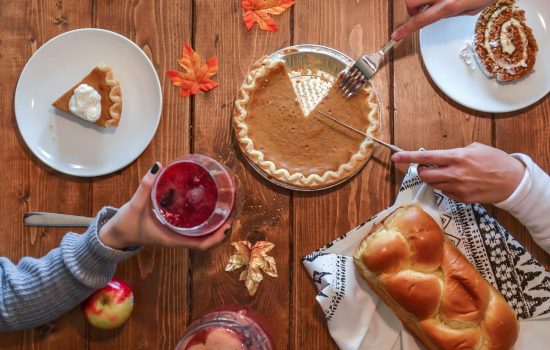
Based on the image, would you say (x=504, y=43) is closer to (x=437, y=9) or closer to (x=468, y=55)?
(x=468, y=55)

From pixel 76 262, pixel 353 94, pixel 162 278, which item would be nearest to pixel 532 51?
pixel 353 94

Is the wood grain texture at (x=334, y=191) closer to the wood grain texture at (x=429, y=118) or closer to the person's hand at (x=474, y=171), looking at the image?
the wood grain texture at (x=429, y=118)

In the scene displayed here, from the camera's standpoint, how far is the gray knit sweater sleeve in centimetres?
131

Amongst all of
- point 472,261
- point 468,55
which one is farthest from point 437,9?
point 472,261

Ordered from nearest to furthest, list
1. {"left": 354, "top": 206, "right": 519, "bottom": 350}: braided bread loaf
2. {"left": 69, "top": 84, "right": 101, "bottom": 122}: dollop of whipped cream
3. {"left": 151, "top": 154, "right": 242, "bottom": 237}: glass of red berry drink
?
{"left": 151, "top": 154, "right": 242, "bottom": 237}: glass of red berry drink → {"left": 354, "top": 206, "right": 519, "bottom": 350}: braided bread loaf → {"left": 69, "top": 84, "right": 101, "bottom": 122}: dollop of whipped cream

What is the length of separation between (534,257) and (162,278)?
99cm

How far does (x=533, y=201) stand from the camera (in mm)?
1339

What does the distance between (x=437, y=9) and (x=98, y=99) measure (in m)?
0.89

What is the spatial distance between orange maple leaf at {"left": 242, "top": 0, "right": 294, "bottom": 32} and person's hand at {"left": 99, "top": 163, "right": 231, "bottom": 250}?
0.55m

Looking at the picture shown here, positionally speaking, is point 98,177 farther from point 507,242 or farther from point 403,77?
point 507,242

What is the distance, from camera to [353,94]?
1.46 metres

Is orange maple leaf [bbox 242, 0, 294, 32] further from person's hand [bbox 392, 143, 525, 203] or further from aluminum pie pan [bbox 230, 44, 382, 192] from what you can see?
person's hand [bbox 392, 143, 525, 203]

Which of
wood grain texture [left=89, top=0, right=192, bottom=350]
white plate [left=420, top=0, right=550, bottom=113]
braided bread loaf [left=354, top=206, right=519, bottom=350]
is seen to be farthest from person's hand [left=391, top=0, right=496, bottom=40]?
wood grain texture [left=89, top=0, right=192, bottom=350]

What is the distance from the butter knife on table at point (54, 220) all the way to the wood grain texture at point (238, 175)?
1.00 feet
